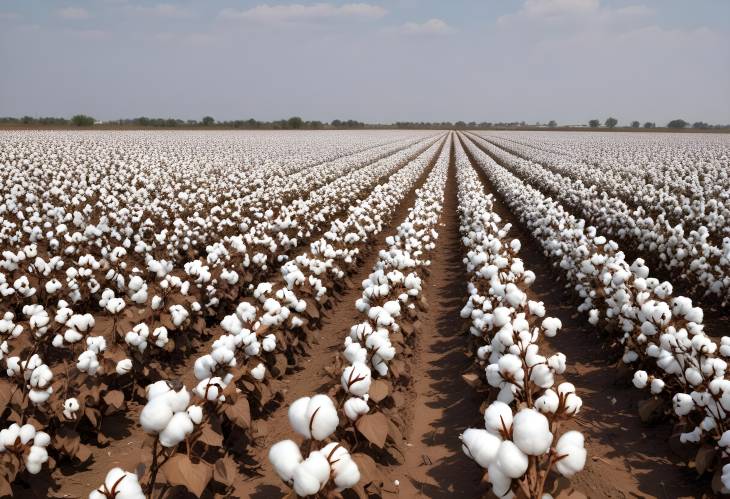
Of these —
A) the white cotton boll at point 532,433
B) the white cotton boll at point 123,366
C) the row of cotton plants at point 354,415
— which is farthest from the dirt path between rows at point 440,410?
the white cotton boll at point 123,366

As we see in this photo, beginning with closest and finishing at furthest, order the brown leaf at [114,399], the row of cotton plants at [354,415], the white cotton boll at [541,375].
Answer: the row of cotton plants at [354,415] < the white cotton boll at [541,375] < the brown leaf at [114,399]

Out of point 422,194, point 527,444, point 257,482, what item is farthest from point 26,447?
point 422,194

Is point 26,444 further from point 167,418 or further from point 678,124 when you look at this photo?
point 678,124

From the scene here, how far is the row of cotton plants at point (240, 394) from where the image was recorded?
2395mm

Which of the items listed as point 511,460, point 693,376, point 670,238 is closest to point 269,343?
point 511,460

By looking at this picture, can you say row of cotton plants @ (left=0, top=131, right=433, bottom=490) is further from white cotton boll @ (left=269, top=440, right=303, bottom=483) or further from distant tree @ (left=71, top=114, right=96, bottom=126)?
distant tree @ (left=71, top=114, right=96, bottom=126)

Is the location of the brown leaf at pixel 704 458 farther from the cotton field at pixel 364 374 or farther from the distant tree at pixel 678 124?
the distant tree at pixel 678 124

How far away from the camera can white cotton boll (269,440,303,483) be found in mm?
2246

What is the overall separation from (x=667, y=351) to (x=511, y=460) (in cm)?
292

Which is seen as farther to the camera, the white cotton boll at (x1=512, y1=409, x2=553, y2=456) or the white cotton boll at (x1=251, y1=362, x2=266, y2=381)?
the white cotton boll at (x1=251, y1=362, x2=266, y2=381)

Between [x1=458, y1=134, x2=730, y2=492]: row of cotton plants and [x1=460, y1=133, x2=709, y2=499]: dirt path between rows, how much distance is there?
0.21 m

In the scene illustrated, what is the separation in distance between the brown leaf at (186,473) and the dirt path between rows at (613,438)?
2.79 m

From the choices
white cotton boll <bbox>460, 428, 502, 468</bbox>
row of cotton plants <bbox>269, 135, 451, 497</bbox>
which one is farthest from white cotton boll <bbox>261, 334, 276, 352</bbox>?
white cotton boll <bbox>460, 428, 502, 468</bbox>

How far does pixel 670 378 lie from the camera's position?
448cm
